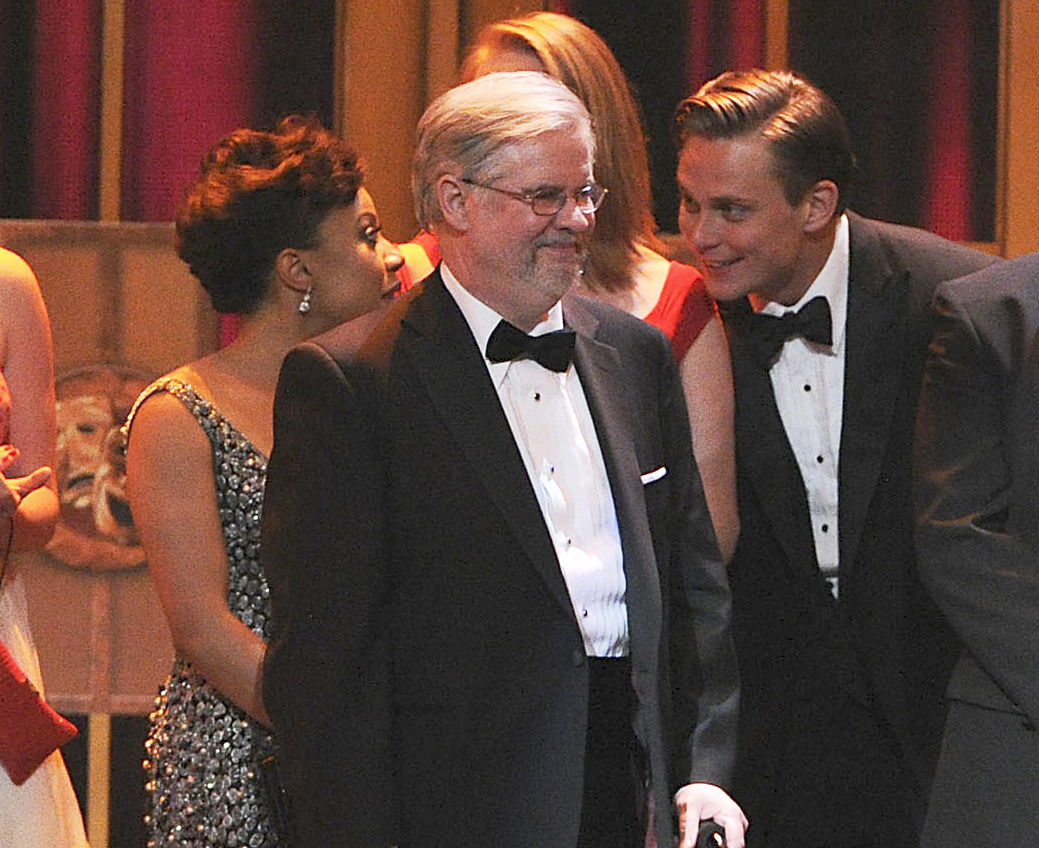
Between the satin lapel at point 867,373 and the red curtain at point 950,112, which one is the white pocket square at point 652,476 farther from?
the red curtain at point 950,112

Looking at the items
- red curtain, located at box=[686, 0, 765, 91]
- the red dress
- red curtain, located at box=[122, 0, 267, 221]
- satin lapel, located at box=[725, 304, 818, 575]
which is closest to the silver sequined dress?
the red dress

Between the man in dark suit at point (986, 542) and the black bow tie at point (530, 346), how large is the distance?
630 millimetres

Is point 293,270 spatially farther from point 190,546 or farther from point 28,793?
point 28,793

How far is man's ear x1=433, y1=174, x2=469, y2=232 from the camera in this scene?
7.84ft

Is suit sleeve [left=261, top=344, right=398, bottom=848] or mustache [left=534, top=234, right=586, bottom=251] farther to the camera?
mustache [left=534, top=234, right=586, bottom=251]

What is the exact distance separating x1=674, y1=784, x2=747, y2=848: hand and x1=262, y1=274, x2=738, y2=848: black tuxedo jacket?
33 millimetres

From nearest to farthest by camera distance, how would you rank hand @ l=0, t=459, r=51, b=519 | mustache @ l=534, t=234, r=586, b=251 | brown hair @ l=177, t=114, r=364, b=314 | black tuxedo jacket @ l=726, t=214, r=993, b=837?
mustache @ l=534, t=234, r=586, b=251, hand @ l=0, t=459, r=51, b=519, brown hair @ l=177, t=114, r=364, b=314, black tuxedo jacket @ l=726, t=214, r=993, b=837

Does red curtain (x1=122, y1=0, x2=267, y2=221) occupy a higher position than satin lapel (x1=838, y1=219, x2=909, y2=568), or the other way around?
red curtain (x1=122, y1=0, x2=267, y2=221)

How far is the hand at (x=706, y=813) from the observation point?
2305mm

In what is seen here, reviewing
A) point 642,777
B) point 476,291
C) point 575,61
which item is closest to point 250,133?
point 575,61

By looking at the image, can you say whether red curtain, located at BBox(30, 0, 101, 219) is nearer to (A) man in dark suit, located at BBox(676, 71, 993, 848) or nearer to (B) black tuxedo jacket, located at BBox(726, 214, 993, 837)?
(A) man in dark suit, located at BBox(676, 71, 993, 848)

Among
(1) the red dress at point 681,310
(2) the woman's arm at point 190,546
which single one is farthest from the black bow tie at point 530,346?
(2) the woman's arm at point 190,546

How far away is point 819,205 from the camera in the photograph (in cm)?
319

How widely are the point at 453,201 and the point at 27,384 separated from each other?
994mm
